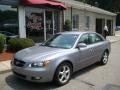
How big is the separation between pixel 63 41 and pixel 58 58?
1.37 metres

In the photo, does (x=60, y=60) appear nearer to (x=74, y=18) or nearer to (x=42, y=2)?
(x=42, y=2)

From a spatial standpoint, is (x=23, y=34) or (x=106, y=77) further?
(x=23, y=34)

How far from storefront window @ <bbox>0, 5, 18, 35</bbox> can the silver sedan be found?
560 cm

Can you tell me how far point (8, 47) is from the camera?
12.0 m

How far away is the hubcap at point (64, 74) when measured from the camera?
6.14 m

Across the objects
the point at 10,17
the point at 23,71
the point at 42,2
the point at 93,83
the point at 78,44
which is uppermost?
the point at 42,2

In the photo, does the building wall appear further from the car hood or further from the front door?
the car hood

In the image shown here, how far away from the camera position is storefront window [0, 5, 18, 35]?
483 inches

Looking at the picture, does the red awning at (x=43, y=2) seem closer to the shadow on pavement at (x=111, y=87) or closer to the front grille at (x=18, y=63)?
the front grille at (x=18, y=63)

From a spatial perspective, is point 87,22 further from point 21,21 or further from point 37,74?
point 37,74

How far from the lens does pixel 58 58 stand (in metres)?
6.02

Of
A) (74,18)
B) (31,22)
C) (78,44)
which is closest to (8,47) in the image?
(31,22)

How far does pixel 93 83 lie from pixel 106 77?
82 cm

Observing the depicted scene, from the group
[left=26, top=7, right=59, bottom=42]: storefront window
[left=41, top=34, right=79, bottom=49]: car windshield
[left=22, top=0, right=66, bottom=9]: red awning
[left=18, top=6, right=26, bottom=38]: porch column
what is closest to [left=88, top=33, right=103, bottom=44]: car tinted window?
[left=41, top=34, right=79, bottom=49]: car windshield
